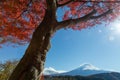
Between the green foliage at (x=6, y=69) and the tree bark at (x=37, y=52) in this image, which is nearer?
the tree bark at (x=37, y=52)

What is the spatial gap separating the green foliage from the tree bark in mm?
18878

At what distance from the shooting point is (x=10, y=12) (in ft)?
42.5

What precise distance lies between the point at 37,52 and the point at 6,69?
2041 cm

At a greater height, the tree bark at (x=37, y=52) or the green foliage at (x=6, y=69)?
the green foliage at (x=6, y=69)

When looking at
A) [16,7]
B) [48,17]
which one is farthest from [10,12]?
[48,17]

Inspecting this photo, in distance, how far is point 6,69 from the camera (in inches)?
1080

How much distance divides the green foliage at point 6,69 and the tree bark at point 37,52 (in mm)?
18878

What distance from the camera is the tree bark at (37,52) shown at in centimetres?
764

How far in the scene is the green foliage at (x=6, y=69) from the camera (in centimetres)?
2629

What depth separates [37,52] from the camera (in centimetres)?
825

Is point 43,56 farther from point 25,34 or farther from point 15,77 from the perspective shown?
point 25,34

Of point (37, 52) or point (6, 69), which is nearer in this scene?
point (37, 52)

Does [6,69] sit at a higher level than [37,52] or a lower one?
higher

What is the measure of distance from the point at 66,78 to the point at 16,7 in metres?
106
